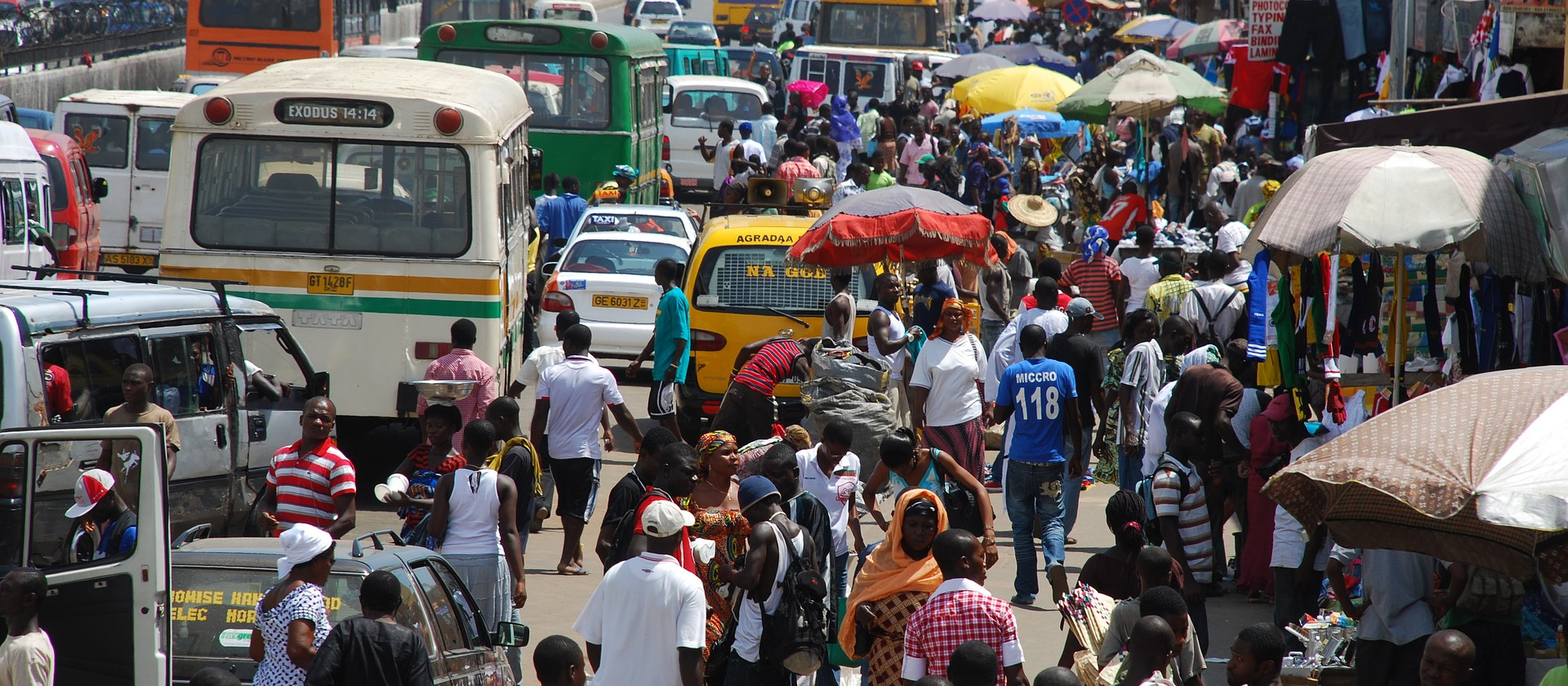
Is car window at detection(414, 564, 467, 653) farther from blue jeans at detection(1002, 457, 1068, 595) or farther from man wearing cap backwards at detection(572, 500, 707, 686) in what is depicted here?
blue jeans at detection(1002, 457, 1068, 595)

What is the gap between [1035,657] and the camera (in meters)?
8.12

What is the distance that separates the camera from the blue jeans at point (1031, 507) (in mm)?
8922

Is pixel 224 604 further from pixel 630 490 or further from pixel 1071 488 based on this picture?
pixel 1071 488

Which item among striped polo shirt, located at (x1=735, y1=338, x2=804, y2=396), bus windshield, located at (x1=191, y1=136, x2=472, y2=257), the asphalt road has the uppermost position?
bus windshield, located at (x1=191, y1=136, x2=472, y2=257)

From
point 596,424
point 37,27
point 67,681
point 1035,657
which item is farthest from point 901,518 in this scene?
point 37,27

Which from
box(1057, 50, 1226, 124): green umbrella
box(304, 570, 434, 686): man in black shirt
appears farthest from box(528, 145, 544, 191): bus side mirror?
box(304, 570, 434, 686): man in black shirt

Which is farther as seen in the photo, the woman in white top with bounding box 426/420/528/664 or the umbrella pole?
the umbrella pole

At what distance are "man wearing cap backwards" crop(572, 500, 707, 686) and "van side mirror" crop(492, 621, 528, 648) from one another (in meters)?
0.70

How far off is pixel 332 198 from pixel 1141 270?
21.1 ft

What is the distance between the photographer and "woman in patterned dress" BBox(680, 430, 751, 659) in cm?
662

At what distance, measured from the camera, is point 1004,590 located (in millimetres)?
9414

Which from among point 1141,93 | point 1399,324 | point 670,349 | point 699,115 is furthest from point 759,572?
point 699,115

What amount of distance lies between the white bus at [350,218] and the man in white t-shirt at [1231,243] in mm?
5042

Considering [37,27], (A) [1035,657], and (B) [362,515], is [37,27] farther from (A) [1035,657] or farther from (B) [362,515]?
(A) [1035,657]
